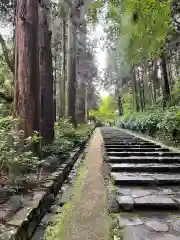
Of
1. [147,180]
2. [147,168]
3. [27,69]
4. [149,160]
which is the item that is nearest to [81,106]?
[149,160]

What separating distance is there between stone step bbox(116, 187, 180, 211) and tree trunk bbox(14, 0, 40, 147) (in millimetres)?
2358

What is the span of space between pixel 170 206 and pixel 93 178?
2323mm

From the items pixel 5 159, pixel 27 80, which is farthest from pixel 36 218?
pixel 27 80

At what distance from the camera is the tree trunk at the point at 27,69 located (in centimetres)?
529

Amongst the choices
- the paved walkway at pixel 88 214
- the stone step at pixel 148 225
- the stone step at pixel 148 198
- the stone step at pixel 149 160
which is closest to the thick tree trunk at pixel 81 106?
the stone step at pixel 149 160

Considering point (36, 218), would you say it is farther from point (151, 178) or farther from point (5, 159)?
point (151, 178)

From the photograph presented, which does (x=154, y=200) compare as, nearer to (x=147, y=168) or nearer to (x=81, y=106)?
(x=147, y=168)

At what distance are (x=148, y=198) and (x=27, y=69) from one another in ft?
11.4

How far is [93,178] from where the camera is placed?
17.9ft

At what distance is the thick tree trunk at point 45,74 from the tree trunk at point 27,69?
94.6 inches

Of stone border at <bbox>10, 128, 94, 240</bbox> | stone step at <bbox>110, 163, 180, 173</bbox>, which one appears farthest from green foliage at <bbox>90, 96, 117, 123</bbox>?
stone border at <bbox>10, 128, 94, 240</bbox>

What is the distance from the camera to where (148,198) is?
3.62m

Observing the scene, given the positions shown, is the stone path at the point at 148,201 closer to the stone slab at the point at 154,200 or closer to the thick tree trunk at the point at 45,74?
the stone slab at the point at 154,200

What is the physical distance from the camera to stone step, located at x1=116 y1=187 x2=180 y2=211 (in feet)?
11.1
